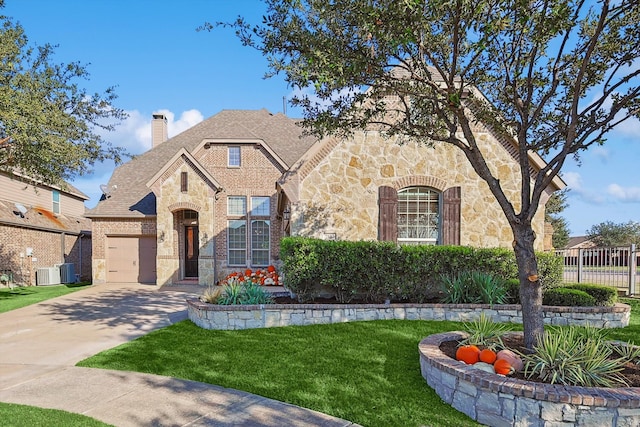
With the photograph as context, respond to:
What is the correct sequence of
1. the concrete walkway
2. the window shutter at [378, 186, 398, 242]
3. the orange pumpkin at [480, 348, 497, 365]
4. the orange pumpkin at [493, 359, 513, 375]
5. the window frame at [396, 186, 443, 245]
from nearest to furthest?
1. the concrete walkway
2. the orange pumpkin at [493, 359, 513, 375]
3. the orange pumpkin at [480, 348, 497, 365]
4. the window shutter at [378, 186, 398, 242]
5. the window frame at [396, 186, 443, 245]

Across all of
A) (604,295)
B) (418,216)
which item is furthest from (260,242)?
(604,295)

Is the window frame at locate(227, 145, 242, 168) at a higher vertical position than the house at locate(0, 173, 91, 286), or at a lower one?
higher

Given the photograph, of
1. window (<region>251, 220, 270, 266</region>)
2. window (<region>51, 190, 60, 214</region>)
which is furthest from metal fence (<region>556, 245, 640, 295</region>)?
window (<region>51, 190, 60, 214</region>)

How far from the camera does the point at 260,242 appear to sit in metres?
17.7

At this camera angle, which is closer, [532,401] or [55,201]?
[532,401]

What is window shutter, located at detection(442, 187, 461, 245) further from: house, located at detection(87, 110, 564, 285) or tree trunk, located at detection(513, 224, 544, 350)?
tree trunk, located at detection(513, 224, 544, 350)

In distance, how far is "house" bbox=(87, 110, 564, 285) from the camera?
11.3 m

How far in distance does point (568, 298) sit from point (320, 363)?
640 centimetres

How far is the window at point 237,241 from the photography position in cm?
1759

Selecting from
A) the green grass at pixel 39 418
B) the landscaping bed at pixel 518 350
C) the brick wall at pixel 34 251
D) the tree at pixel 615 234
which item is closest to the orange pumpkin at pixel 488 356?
the landscaping bed at pixel 518 350

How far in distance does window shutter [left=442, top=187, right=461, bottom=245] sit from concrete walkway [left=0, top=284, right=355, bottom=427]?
759cm

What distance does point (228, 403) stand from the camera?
485cm

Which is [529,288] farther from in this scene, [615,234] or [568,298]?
[615,234]

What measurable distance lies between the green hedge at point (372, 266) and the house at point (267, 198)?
1599mm
